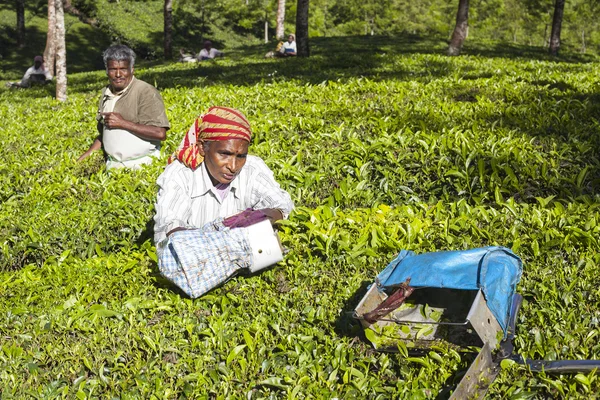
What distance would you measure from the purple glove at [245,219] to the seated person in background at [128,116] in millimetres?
2417

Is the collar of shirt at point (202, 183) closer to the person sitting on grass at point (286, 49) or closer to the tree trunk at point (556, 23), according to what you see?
the person sitting on grass at point (286, 49)

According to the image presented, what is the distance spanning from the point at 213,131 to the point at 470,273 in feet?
6.56

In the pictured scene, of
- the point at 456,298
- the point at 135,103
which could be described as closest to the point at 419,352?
the point at 456,298

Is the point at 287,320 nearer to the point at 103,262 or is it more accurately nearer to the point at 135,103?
the point at 103,262

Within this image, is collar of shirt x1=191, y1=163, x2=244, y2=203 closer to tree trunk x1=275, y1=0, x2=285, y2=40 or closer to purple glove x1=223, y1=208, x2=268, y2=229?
purple glove x1=223, y1=208, x2=268, y2=229

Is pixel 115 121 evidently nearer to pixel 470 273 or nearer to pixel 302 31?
pixel 470 273

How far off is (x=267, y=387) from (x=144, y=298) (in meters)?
1.36

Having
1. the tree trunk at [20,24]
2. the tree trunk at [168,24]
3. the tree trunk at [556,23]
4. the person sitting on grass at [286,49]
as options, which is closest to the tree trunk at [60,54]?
the person sitting on grass at [286,49]

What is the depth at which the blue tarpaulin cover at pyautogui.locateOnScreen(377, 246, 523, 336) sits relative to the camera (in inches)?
139

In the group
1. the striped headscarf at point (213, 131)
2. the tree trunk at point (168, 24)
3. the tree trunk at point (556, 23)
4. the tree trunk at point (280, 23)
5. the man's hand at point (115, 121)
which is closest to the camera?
the striped headscarf at point (213, 131)

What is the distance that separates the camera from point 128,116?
21.7 ft

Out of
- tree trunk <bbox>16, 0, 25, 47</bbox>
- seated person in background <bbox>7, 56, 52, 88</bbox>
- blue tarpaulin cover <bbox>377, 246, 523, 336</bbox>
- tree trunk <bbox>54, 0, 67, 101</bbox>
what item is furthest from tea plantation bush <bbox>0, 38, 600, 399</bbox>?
tree trunk <bbox>16, 0, 25, 47</bbox>

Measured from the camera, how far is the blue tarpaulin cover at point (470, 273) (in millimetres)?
3533

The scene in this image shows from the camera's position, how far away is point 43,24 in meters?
38.5
